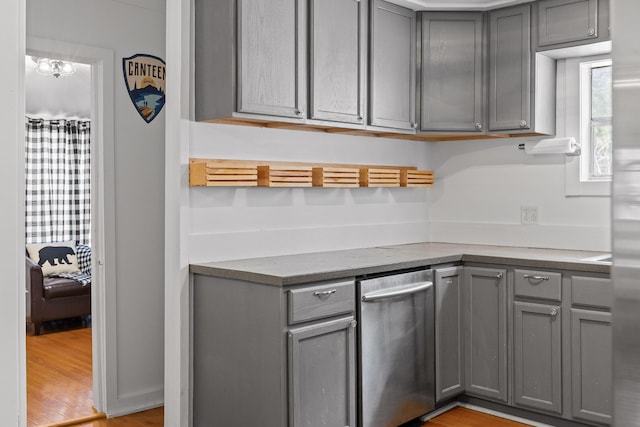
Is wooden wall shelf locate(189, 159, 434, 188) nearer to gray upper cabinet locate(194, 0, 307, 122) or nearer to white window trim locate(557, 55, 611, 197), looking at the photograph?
gray upper cabinet locate(194, 0, 307, 122)

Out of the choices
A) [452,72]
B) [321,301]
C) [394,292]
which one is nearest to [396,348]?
[394,292]

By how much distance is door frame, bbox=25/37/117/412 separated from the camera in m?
3.52

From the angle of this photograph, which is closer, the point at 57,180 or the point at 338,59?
the point at 338,59

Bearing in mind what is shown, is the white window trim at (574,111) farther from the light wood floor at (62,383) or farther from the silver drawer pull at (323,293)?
the light wood floor at (62,383)

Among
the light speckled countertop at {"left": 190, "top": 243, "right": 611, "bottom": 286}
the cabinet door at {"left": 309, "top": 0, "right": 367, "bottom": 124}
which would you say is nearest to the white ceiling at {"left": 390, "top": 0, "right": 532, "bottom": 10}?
the cabinet door at {"left": 309, "top": 0, "right": 367, "bottom": 124}

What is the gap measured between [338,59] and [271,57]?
46 centimetres

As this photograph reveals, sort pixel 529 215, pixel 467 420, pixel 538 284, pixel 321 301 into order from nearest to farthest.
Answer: pixel 321 301, pixel 538 284, pixel 467 420, pixel 529 215

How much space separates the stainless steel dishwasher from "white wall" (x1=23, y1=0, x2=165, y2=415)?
1.43 metres

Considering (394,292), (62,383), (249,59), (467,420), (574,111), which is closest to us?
(249,59)

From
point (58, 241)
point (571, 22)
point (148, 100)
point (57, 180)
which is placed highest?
point (571, 22)

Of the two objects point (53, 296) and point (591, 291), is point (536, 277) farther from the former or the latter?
point (53, 296)

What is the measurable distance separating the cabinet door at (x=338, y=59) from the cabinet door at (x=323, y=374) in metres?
1.12

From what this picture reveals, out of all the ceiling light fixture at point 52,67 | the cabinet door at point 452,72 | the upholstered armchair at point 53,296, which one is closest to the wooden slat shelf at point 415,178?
the cabinet door at point 452,72

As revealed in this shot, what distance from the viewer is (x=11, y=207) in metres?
2.56
